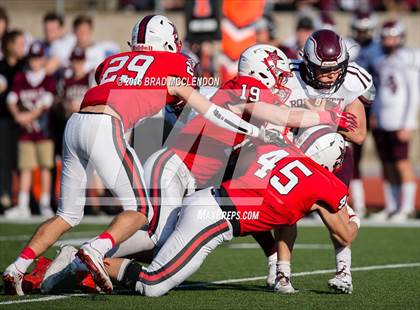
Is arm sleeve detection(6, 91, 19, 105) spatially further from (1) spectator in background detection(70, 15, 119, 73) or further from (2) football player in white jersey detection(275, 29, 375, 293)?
(2) football player in white jersey detection(275, 29, 375, 293)

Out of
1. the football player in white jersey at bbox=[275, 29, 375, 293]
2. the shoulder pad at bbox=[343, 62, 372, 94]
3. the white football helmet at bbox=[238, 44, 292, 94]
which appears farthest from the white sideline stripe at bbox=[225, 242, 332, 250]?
the white football helmet at bbox=[238, 44, 292, 94]

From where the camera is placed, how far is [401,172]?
11.7 m

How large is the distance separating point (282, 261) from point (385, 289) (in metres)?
0.72

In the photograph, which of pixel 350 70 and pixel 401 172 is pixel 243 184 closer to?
pixel 350 70

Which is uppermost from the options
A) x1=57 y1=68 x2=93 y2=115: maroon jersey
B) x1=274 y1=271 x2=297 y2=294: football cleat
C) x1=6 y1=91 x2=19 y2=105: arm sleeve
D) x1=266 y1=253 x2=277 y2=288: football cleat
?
x1=274 y1=271 x2=297 y2=294: football cleat

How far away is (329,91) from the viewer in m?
7.02

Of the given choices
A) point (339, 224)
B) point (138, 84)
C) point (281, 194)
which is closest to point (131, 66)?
point (138, 84)

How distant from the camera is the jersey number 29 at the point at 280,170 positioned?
6.26m

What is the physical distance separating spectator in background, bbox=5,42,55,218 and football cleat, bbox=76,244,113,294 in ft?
18.8

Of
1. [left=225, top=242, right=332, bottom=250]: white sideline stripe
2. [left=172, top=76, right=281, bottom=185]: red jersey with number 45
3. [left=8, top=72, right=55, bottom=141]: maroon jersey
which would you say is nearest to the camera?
[left=172, top=76, right=281, bottom=185]: red jersey with number 45

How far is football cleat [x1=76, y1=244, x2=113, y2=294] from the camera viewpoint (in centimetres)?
586

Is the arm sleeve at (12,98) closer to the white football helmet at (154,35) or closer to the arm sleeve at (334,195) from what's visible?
the white football helmet at (154,35)

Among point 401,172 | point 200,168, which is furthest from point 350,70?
point 401,172

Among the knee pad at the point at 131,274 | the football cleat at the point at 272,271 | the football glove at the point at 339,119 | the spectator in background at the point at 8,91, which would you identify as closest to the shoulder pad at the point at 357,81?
the football glove at the point at 339,119
